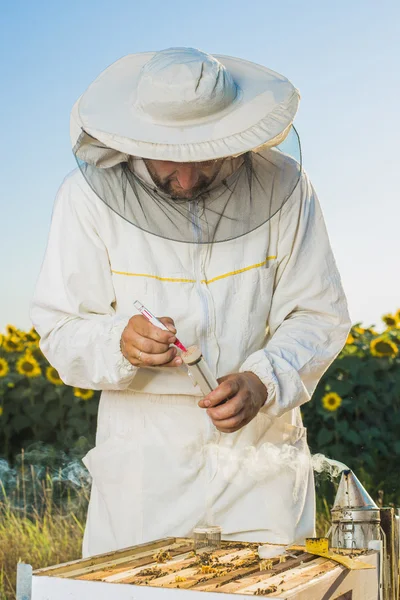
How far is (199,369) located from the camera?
212 cm

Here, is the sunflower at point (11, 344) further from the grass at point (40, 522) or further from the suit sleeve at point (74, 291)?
the suit sleeve at point (74, 291)

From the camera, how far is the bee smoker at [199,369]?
207cm

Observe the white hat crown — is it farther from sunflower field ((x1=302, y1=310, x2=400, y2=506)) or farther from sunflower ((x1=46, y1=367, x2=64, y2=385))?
sunflower ((x1=46, y1=367, x2=64, y2=385))

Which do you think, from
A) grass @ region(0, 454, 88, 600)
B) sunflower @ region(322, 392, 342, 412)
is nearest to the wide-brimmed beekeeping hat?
grass @ region(0, 454, 88, 600)

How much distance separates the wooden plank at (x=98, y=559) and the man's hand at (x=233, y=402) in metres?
0.30

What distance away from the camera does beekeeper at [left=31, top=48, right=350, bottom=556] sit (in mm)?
2354

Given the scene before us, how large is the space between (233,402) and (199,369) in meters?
0.13

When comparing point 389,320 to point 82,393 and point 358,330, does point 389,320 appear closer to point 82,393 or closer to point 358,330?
point 358,330

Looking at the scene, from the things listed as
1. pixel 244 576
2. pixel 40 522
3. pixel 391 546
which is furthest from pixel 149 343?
pixel 40 522

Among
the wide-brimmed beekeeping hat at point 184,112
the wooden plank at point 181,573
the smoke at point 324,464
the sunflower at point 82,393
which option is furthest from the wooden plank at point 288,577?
the sunflower at point 82,393

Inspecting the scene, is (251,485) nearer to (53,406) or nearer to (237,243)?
(237,243)

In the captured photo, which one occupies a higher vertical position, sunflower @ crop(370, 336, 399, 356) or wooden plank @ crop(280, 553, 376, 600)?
sunflower @ crop(370, 336, 399, 356)

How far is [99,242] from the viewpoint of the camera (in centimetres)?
253

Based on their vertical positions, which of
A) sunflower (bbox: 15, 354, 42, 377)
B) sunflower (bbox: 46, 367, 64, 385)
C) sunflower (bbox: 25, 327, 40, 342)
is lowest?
sunflower (bbox: 46, 367, 64, 385)
